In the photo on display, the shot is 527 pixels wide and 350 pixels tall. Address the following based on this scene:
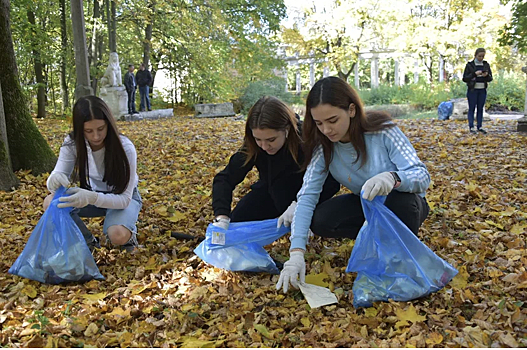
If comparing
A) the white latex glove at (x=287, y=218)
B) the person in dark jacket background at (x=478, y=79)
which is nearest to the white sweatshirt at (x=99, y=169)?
the white latex glove at (x=287, y=218)

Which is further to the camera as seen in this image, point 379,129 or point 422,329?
point 379,129

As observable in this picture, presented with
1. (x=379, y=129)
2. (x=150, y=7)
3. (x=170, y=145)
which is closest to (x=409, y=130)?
(x=170, y=145)

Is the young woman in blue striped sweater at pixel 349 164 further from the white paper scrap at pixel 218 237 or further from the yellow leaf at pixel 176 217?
the yellow leaf at pixel 176 217

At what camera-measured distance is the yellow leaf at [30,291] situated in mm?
2268

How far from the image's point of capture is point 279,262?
8.62 ft

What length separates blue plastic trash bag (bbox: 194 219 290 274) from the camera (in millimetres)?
2480

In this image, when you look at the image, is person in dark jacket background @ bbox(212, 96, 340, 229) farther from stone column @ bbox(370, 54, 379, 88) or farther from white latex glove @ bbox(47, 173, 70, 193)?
stone column @ bbox(370, 54, 379, 88)

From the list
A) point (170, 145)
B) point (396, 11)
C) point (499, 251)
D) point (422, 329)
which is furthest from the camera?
point (396, 11)

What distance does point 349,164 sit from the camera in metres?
2.25

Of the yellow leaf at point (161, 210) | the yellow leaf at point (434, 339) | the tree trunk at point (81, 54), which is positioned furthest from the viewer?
the tree trunk at point (81, 54)

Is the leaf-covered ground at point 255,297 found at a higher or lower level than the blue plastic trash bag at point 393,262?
lower

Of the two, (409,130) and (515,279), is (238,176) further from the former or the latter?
(409,130)

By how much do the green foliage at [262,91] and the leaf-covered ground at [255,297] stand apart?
1362cm

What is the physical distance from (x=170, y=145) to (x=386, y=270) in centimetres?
502
